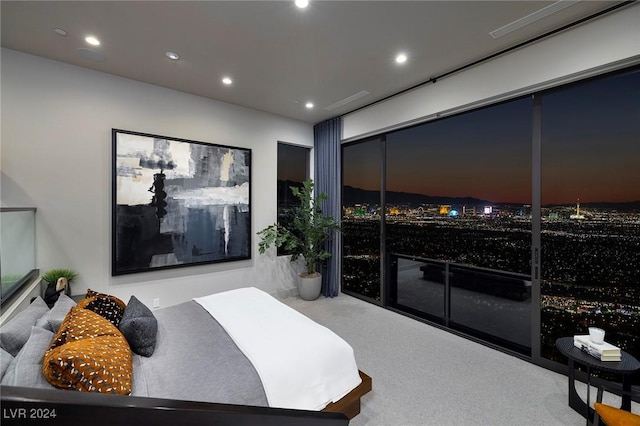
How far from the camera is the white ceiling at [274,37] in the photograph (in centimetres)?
211

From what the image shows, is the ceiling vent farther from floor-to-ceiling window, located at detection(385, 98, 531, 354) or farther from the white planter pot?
the white planter pot

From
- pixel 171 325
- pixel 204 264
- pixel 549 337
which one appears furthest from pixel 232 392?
pixel 549 337

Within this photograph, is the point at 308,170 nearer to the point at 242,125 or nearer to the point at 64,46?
the point at 242,125

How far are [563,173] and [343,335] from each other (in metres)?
2.83

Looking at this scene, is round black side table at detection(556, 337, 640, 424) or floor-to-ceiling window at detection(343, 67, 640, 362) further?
floor-to-ceiling window at detection(343, 67, 640, 362)

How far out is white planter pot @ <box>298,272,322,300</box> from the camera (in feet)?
14.3

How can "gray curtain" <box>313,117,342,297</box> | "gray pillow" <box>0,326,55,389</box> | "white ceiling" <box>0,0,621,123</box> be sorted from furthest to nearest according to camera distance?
"gray curtain" <box>313,117,342,297</box> < "white ceiling" <box>0,0,621,123</box> < "gray pillow" <box>0,326,55,389</box>

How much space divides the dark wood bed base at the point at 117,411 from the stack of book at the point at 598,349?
7.94ft

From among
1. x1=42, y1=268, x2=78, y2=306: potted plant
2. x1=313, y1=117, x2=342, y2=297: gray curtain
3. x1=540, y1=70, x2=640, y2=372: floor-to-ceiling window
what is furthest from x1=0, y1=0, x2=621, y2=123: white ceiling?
x1=42, y1=268, x2=78, y2=306: potted plant

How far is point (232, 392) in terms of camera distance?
1454mm

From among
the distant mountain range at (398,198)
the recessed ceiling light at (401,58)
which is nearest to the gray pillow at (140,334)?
the recessed ceiling light at (401,58)

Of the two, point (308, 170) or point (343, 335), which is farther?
point (308, 170)

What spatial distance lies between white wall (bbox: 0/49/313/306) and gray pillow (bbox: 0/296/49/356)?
1.45 m

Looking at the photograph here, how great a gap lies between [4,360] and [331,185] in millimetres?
3930
